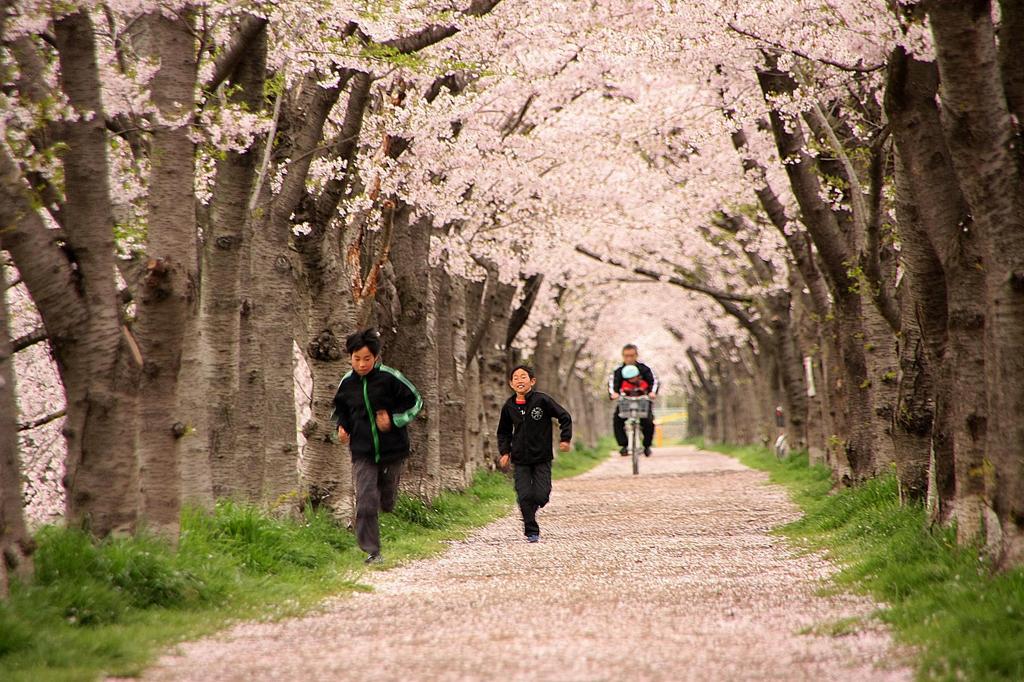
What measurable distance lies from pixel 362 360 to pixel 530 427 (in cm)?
331

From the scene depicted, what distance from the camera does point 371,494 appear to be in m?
11.3

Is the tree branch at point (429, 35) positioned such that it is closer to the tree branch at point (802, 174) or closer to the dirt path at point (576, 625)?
the tree branch at point (802, 174)

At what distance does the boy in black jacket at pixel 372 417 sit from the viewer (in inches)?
445

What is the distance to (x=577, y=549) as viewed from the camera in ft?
42.0

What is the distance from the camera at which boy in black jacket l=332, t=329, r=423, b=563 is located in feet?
37.1

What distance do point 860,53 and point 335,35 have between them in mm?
5220

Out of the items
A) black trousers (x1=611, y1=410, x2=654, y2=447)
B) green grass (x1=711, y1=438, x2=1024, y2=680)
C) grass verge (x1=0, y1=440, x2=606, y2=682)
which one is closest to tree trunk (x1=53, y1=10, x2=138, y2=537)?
grass verge (x1=0, y1=440, x2=606, y2=682)

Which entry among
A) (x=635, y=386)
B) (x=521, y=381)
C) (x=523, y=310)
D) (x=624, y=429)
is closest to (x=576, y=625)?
(x=521, y=381)

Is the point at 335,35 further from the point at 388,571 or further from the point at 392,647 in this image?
the point at 392,647

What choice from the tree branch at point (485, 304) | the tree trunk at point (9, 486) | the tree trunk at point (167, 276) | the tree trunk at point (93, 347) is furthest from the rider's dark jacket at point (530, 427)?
the tree branch at point (485, 304)

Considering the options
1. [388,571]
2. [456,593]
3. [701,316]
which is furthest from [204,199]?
[701,316]

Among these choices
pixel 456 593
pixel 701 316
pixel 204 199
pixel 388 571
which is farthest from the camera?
pixel 701 316

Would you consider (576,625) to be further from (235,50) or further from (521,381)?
(521,381)

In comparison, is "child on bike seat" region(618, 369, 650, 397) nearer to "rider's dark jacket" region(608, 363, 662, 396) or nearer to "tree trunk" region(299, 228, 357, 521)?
"rider's dark jacket" region(608, 363, 662, 396)
